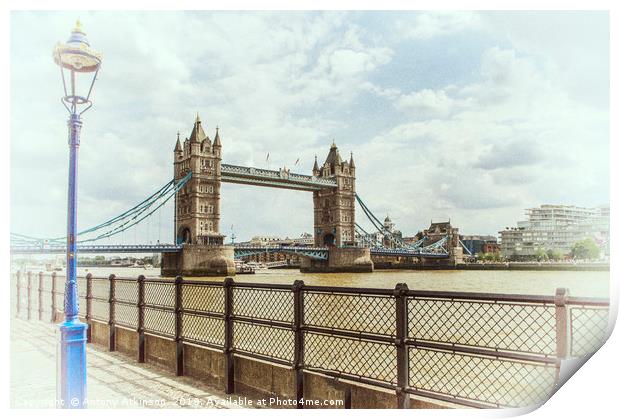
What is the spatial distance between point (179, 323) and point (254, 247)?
38735mm

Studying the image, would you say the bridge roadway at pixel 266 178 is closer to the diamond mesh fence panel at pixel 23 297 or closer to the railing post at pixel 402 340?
the diamond mesh fence panel at pixel 23 297

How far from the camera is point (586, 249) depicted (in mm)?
7508

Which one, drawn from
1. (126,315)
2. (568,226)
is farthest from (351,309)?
(568,226)

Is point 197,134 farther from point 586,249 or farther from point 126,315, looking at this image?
point 586,249

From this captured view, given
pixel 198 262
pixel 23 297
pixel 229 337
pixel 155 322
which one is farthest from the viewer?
pixel 198 262

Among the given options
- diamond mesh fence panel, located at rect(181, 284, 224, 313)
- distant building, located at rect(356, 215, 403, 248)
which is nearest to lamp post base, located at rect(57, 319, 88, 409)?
diamond mesh fence panel, located at rect(181, 284, 224, 313)

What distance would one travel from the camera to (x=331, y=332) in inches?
160

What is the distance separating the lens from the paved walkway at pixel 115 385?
4.50 m

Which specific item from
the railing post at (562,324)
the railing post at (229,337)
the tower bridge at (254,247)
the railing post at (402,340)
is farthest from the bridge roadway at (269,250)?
the railing post at (562,324)

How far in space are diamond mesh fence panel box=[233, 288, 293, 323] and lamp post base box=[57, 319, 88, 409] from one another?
1425mm

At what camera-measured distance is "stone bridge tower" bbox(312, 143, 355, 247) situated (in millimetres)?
62594

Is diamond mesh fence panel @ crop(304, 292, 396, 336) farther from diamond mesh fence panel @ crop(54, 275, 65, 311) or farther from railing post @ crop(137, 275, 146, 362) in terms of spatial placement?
diamond mesh fence panel @ crop(54, 275, 65, 311)

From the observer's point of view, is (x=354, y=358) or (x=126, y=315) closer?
(x=354, y=358)

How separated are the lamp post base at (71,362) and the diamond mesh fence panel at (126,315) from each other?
2.76m
